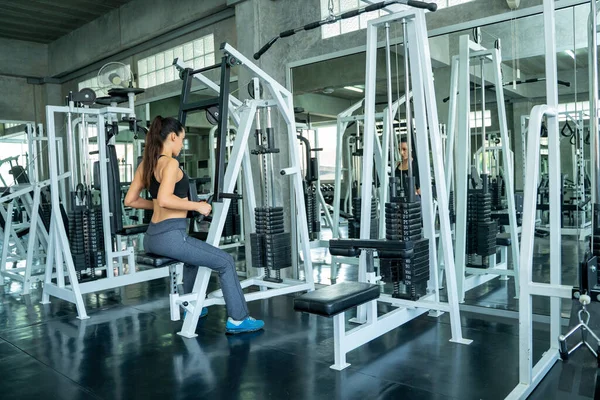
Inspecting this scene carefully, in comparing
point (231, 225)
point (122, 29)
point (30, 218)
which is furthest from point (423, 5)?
point (122, 29)

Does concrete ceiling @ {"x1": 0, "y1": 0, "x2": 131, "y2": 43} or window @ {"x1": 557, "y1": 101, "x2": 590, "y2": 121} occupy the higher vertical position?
concrete ceiling @ {"x1": 0, "y1": 0, "x2": 131, "y2": 43}

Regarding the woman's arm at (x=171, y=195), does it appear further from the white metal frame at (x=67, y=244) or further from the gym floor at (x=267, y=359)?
the white metal frame at (x=67, y=244)

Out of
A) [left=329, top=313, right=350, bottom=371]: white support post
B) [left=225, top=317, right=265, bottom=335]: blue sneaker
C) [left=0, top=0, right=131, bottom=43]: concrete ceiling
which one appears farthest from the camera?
[left=0, top=0, right=131, bottom=43]: concrete ceiling

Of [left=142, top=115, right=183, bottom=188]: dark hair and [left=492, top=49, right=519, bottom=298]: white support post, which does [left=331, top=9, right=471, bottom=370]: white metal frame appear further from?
[left=142, top=115, right=183, bottom=188]: dark hair

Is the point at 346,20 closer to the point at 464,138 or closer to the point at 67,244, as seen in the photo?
the point at 464,138

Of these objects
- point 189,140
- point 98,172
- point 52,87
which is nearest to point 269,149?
point 98,172

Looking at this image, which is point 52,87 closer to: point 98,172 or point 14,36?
point 14,36

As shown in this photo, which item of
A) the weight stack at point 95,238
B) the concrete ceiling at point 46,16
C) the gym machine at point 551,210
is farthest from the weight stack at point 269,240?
the concrete ceiling at point 46,16

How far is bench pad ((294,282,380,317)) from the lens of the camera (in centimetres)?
254

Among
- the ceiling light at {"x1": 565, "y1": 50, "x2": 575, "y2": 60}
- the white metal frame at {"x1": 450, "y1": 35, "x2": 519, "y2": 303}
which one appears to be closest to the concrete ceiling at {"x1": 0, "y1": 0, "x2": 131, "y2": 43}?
the white metal frame at {"x1": 450, "y1": 35, "x2": 519, "y2": 303}

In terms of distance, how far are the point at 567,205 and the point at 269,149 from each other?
214cm

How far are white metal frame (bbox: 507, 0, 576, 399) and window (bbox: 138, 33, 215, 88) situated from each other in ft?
14.4

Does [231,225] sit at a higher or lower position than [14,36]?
lower

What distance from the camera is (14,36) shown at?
884 cm
